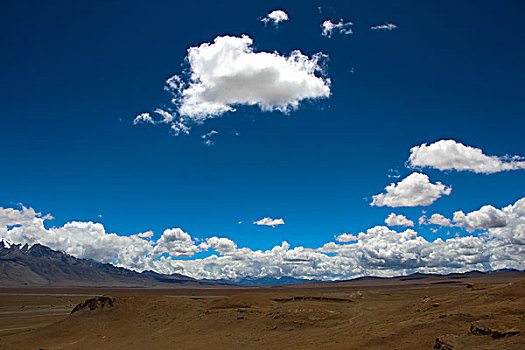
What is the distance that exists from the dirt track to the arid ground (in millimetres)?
67

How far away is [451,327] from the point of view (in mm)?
25656

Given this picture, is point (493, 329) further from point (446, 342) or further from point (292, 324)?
point (292, 324)

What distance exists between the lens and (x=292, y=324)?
127ft

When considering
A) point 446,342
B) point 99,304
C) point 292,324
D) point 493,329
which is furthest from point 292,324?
point 99,304

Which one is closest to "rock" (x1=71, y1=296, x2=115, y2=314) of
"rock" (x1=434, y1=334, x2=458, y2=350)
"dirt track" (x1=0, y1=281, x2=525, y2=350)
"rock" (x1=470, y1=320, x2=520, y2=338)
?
"dirt track" (x1=0, y1=281, x2=525, y2=350)

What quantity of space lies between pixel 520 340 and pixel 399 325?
35.4 feet

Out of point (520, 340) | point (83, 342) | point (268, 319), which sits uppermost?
point (520, 340)

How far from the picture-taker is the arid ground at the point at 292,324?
79.7 feet

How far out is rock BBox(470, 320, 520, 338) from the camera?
20609mm

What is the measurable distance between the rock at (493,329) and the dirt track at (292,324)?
48 mm

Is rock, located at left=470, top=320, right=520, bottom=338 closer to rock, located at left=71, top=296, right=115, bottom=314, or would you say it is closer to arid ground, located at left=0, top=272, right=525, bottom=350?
arid ground, located at left=0, top=272, right=525, bottom=350

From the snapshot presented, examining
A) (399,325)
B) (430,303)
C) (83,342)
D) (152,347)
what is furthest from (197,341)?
(430,303)

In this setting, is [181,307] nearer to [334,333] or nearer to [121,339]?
[121,339]

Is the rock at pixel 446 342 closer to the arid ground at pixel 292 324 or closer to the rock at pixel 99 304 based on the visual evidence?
the arid ground at pixel 292 324
